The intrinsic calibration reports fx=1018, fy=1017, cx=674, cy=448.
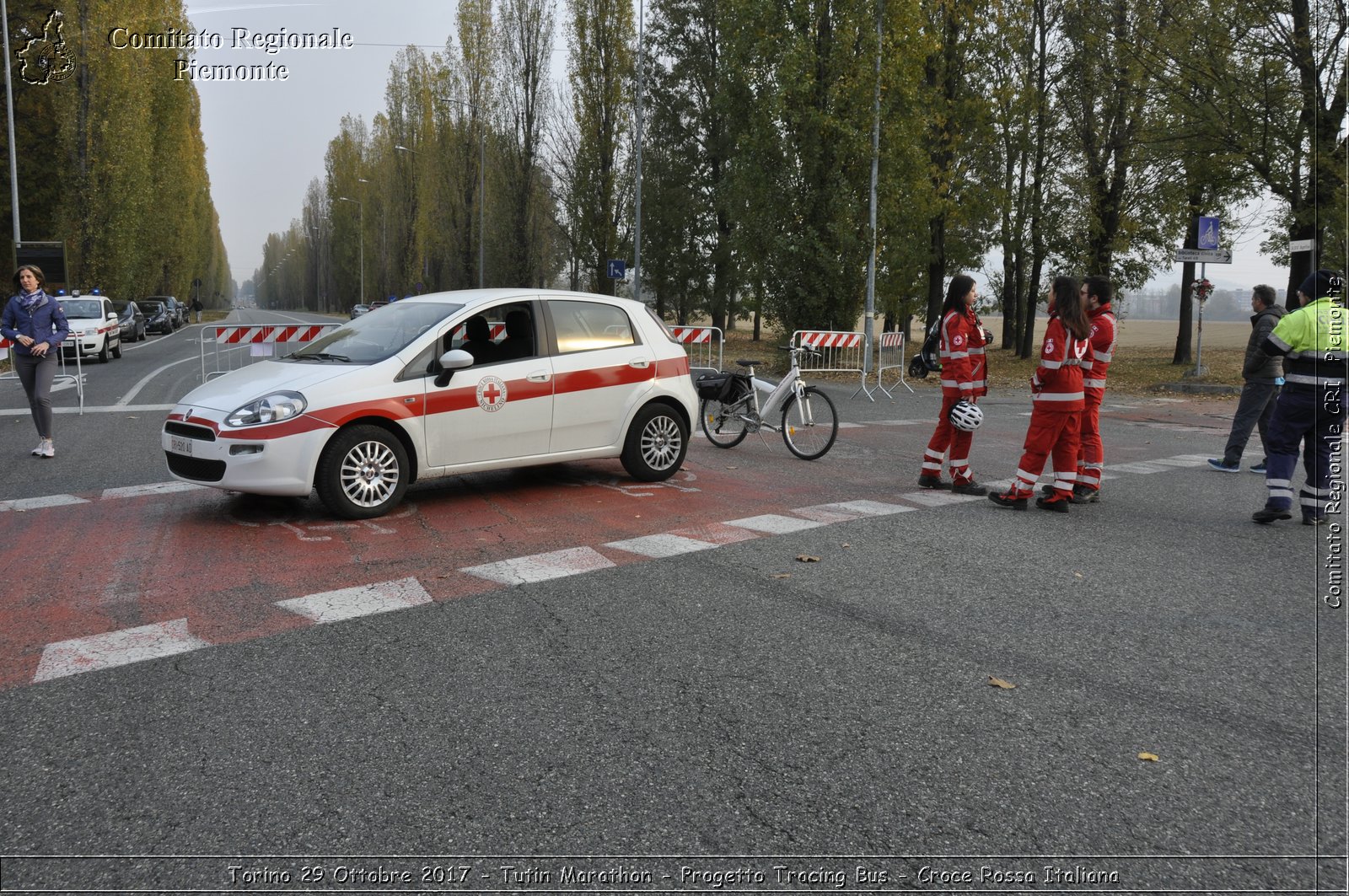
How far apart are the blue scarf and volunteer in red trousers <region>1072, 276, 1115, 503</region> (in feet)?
33.8

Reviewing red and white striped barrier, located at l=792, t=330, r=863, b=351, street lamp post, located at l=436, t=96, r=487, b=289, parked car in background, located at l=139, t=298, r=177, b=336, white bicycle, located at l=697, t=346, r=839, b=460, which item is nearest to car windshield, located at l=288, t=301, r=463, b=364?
white bicycle, located at l=697, t=346, r=839, b=460

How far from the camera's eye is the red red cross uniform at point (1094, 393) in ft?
29.2

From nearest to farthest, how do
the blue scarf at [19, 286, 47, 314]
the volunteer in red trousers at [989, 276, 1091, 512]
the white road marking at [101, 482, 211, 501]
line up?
the volunteer in red trousers at [989, 276, 1091, 512] → the white road marking at [101, 482, 211, 501] → the blue scarf at [19, 286, 47, 314]

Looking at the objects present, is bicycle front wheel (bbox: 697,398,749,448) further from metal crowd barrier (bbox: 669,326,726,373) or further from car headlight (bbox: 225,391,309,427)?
car headlight (bbox: 225,391,309,427)

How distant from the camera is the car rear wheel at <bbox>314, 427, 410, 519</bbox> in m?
7.32

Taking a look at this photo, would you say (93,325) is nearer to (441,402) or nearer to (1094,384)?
(441,402)

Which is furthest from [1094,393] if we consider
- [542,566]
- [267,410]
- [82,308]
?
[82,308]

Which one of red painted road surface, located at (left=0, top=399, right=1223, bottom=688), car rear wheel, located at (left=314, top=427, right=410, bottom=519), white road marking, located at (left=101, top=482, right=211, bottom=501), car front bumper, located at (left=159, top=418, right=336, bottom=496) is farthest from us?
white road marking, located at (left=101, top=482, right=211, bottom=501)

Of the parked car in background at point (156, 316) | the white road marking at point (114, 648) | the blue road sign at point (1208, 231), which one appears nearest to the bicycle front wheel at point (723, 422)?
the white road marking at point (114, 648)

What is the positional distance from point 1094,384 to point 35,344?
33.8ft

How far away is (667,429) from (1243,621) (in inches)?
204

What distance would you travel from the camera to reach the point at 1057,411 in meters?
8.31

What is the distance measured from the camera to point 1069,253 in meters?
29.2

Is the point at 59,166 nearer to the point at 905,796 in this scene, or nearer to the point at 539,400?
the point at 539,400
